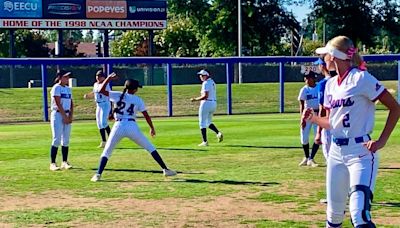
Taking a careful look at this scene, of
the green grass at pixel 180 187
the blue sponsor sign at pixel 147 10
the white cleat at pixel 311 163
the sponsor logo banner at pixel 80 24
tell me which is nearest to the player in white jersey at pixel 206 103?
the green grass at pixel 180 187

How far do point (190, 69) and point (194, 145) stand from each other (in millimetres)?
32867

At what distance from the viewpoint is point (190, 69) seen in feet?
169

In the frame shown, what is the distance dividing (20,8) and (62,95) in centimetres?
3612

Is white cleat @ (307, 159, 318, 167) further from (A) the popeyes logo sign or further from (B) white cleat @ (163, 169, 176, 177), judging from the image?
(A) the popeyes logo sign

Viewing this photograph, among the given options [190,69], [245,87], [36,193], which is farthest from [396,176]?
[190,69]

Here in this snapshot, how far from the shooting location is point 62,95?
1419cm

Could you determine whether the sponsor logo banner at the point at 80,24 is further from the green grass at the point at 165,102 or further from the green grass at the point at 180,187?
the green grass at the point at 180,187

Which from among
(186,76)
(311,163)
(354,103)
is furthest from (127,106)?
(186,76)

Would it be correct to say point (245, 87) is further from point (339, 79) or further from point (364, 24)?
point (339, 79)

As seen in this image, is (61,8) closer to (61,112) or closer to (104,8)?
(104,8)

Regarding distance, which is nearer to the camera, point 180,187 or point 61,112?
point 180,187

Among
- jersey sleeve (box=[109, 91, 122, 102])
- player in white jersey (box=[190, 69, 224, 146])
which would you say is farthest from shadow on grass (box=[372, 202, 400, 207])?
player in white jersey (box=[190, 69, 224, 146])

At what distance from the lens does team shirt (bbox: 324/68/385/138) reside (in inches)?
263

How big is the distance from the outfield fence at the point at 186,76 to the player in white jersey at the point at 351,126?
2504cm
